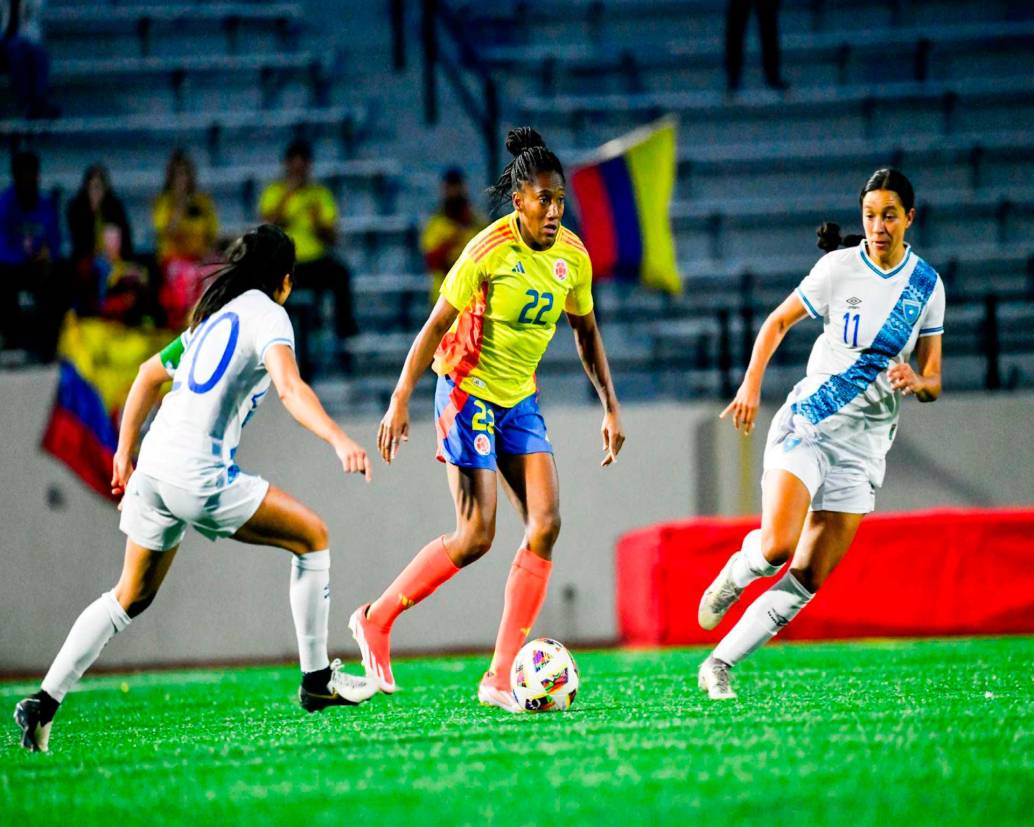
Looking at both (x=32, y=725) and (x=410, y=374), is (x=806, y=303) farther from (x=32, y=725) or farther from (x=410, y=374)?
(x=32, y=725)

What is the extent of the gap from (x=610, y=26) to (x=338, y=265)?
4.73m

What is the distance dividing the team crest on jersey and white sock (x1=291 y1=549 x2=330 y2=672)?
885mm

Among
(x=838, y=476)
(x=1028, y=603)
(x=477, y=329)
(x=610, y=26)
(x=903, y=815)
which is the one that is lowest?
(x=1028, y=603)

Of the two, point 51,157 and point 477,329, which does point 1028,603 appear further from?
point 51,157

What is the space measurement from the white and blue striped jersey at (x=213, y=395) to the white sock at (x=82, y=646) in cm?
46

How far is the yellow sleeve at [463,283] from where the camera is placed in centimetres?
554

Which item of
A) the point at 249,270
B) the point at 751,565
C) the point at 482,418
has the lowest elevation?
the point at 751,565

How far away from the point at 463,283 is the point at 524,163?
48 centimetres

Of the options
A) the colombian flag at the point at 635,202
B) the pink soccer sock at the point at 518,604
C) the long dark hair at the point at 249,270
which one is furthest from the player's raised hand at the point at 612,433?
the colombian flag at the point at 635,202

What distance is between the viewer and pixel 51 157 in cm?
1435

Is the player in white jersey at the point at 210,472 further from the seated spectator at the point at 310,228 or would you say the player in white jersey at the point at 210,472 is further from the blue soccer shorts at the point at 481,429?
the seated spectator at the point at 310,228

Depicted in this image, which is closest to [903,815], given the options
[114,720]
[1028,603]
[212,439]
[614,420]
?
[212,439]

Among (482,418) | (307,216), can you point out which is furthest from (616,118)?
(482,418)

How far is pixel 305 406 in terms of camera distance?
14.9ft
